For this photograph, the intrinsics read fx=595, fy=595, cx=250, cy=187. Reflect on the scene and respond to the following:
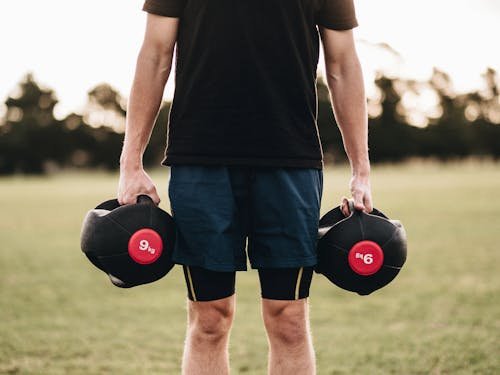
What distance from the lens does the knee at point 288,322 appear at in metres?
1.92

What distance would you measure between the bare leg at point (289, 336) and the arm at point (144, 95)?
23.4 inches

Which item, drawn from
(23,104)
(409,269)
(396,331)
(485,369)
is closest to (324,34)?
(485,369)

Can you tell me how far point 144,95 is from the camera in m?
1.98

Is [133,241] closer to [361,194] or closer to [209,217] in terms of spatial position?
[209,217]

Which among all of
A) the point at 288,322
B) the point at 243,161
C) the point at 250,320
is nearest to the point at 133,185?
the point at 243,161

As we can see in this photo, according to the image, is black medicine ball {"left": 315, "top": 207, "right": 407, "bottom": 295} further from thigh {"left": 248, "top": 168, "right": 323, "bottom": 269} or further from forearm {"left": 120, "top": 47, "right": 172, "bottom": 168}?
forearm {"left": 120, "top": 47, "right": 172, "bottom": 168}

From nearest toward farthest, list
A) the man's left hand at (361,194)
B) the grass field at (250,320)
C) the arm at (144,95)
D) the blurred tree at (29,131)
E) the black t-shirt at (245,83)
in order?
the black t-shirt at (245,83) → the arm at (144,95) → the man's left hand at (361,194) → the grass field at (250,320) → the blurred tree at (29,131)

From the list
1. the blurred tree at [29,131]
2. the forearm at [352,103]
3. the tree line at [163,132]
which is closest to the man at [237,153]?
the forearm at [352,103]

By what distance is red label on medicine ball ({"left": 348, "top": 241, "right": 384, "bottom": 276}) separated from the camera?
1.96 metres

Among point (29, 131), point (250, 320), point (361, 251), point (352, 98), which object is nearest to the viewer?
point (361, 251)

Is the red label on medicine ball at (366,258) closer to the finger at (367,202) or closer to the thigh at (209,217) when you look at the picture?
the finger at (367,202)

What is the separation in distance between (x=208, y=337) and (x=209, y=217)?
40 centimetres

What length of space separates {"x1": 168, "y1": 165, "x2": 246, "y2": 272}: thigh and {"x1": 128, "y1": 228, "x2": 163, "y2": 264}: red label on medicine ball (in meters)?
0.09

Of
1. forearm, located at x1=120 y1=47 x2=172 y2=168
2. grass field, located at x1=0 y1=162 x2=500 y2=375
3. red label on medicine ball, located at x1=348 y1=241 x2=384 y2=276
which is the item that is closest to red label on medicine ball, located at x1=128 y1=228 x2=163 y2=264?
forearm, located at x1=120 y1=47 x2=172 y2=168
